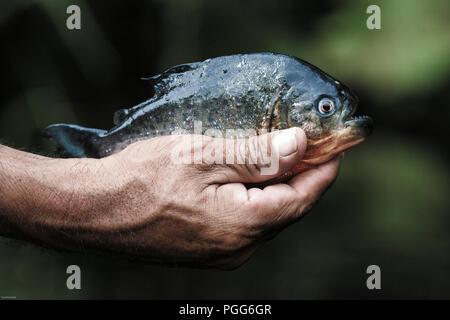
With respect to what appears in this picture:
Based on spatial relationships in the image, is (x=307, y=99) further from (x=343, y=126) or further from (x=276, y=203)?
(x=276, y=203)

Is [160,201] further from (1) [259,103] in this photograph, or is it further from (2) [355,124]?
(2) [355,124]

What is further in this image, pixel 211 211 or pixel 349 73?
pixel 349 73

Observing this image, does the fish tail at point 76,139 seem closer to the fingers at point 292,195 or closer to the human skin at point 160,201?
the human skin at point 160,201

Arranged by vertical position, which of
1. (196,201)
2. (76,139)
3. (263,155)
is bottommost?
(196,201)

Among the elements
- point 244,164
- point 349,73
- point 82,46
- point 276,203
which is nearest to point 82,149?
point 244,164

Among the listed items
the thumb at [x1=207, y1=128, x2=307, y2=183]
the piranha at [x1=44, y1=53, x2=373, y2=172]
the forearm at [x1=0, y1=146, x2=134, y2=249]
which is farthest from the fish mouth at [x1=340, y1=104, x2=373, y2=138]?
the forearm at [x1=0, y1=146, x2=134, y2=249]

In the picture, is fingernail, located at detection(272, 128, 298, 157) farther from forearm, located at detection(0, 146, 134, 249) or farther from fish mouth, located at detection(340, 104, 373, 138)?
forearm, located at detection(0, 146, 134, 249)

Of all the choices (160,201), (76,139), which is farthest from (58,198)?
(160,201)
